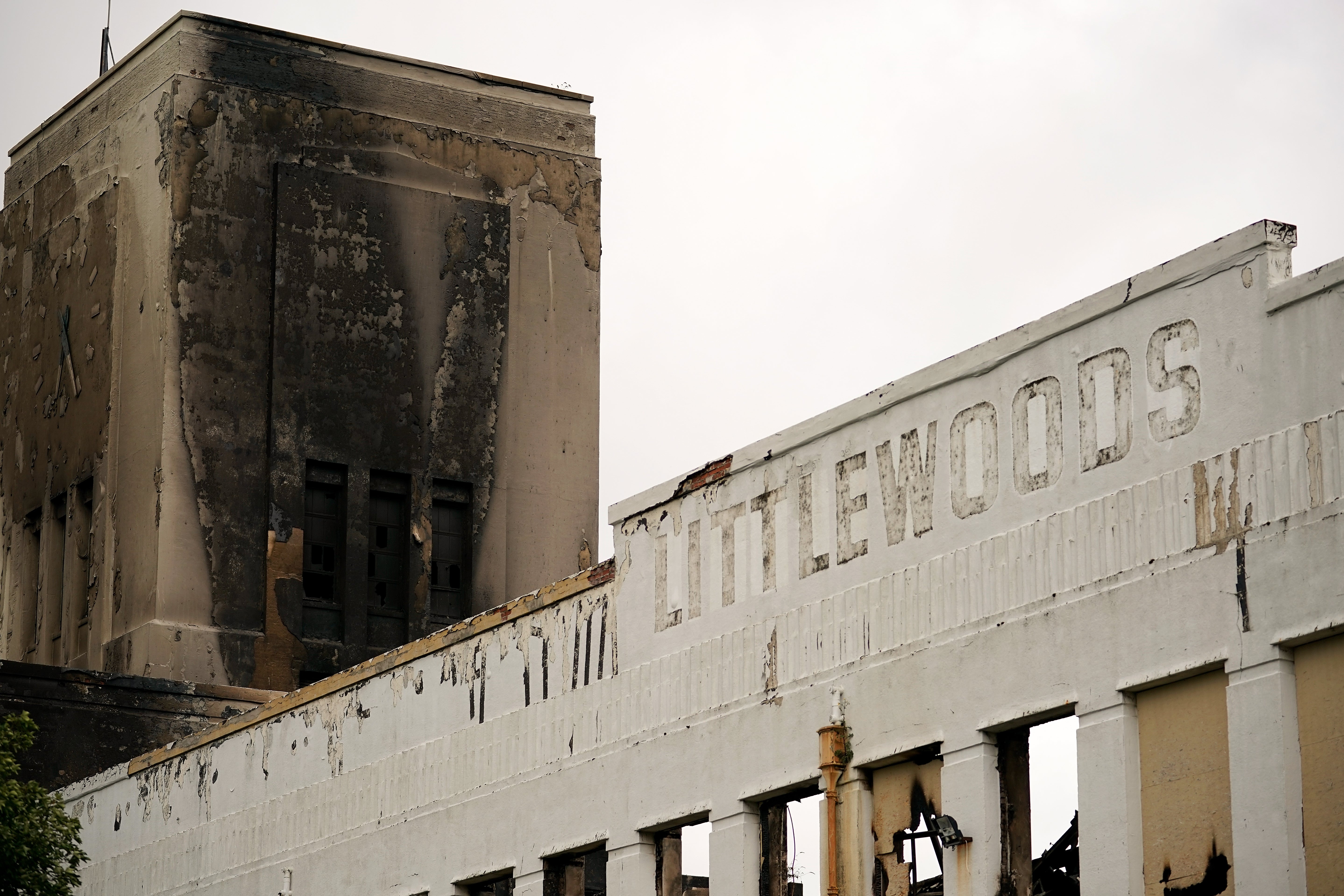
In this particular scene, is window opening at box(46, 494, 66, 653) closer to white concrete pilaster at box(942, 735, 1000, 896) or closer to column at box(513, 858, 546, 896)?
column at box(513, 858, 546, 896)

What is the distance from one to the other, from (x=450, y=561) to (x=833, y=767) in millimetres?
19543

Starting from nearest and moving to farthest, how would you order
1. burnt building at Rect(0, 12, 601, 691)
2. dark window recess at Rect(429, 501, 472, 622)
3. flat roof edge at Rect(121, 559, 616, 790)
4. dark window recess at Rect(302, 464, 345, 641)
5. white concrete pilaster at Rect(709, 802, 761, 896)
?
1. white concrete pilaster at Rect(709, 802, 761, 896)
2. flat roof edge at Rect(121, 559, 616, 790)
3. burnt building at Rect(0, 12, 601, 691)
4. dark window recess at Rect(302, 464, 345, 641)
5. dark window recess at Rect(429, 501, 472, 622)

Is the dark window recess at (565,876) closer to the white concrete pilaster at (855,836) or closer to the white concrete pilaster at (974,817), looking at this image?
the white concrete pilaster at (855,836)

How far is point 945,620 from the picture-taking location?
722 inches

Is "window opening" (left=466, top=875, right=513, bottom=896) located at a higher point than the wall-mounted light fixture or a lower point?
higher

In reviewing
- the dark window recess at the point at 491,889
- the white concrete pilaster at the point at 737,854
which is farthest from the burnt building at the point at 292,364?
the white concrete pilaster at the point at 737,854

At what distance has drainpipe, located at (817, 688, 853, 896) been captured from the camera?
18938mm

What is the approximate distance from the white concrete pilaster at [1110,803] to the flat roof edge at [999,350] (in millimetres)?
2784

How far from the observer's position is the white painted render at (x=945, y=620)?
15891 mm

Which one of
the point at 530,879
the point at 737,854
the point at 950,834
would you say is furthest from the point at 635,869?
the point at 950,834

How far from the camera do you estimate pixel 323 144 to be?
124 feet

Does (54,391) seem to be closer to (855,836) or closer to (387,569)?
(387,569)

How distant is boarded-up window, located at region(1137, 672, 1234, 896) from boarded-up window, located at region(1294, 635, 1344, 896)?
604mm

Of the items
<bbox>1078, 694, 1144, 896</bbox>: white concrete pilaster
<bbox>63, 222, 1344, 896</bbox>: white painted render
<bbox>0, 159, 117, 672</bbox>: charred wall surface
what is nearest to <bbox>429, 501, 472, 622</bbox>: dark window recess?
<bbox>0, 159, 117, 672</bbox>: charred wall surface
